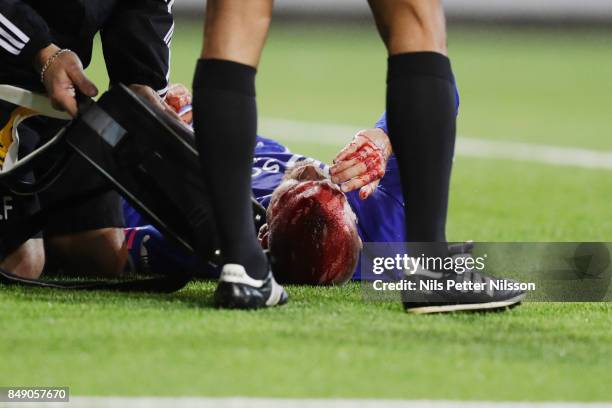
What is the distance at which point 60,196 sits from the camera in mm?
3834

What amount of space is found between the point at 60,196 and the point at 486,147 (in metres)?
4.83

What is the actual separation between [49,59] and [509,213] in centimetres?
265

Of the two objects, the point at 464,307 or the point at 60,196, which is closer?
the point at 464,307

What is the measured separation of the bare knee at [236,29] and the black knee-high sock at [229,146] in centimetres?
2

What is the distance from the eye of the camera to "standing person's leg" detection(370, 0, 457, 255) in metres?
2.97

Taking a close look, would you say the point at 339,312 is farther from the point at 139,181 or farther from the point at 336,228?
the point at 139,181

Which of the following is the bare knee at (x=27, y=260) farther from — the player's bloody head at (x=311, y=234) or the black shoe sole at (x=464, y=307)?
the black shoe sole at (x=464, y=307)

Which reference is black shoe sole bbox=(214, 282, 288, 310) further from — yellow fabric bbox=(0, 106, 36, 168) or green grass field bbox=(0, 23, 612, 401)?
yellow fabric bbox=(0, 106, 36, 168)

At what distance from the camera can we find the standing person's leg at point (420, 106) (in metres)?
2.97

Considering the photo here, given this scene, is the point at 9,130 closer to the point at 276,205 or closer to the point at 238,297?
the point at 276,205

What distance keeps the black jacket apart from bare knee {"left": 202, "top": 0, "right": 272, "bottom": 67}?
69cm

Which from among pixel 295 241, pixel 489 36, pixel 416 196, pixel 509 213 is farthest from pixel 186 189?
pixel 489 36

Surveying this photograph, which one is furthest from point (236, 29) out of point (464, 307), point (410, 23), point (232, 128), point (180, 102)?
point (180, 102)

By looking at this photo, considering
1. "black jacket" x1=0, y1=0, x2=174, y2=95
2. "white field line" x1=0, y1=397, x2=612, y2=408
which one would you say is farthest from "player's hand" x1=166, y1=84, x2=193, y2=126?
"white field line" x1=0, y1=397, x2=612, y2=408
